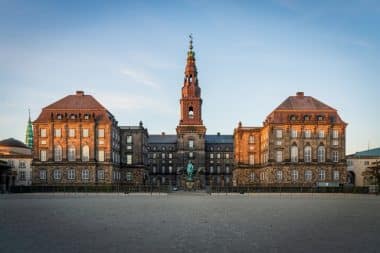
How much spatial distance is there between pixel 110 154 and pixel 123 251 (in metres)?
71.1

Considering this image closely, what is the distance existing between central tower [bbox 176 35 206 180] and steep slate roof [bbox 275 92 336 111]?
35216mm

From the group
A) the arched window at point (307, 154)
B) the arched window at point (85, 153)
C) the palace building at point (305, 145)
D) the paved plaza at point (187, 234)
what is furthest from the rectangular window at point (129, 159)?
the paved plaza at point (187, 234)

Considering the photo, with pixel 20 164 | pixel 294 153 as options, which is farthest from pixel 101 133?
pixel 294 153

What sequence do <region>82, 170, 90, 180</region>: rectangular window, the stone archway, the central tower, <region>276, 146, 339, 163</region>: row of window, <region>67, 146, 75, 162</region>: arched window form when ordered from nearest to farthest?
1. <region>82, 170, 90, 180</region>: rectangular window
2. <region>67, 146, 75, 162</region>: arched window
3. <region>276, 146, 339, 163</region>: row of window
4. the stone archway
5. the central tower

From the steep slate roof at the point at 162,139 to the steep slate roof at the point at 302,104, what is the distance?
62.5 meters

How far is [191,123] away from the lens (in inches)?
4862

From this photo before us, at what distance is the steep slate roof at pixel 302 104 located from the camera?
287 feet

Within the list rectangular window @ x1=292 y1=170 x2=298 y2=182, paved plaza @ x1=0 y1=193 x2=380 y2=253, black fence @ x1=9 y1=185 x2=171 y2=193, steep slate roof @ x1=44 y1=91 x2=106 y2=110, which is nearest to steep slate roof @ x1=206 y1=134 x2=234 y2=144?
rectangular window @ x1=292 y1=170 x2=298 y2=182

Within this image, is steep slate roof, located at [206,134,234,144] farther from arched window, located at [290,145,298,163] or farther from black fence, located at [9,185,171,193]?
black fence, located at [9,185,171,193]

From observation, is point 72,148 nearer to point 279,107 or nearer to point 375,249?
point 279,107

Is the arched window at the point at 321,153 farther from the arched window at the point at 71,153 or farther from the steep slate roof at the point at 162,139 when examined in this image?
the steep slate roof at the point at 162,139

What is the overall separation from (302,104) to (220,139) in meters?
61.6

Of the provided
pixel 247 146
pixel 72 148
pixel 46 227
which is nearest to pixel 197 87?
pixel 247 146

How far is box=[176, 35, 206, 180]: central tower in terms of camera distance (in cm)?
12075
